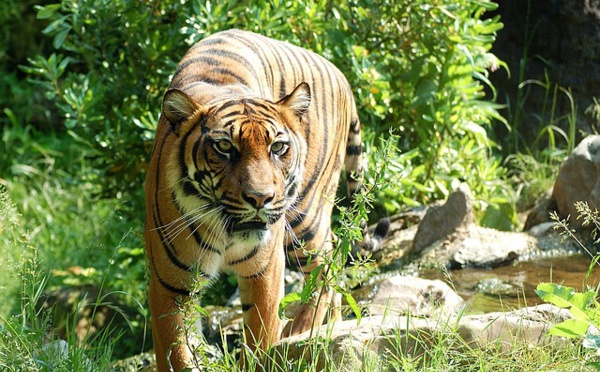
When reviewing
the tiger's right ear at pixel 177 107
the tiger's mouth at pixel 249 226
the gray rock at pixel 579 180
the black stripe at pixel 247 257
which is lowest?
the gray rock at pixel 579 180

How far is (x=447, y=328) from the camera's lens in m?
3.56

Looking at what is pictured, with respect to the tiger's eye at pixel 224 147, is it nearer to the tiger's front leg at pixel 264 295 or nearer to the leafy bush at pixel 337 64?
the tiger's front leg at pixel 264 295

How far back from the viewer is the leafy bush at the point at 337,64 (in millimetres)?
6102

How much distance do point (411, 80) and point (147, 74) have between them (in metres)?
1.85

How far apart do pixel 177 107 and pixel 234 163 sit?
37cm

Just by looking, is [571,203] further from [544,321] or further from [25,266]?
[25,266]

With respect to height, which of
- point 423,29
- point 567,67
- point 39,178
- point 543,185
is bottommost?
point 39,178

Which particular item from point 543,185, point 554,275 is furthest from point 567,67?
point 554,275

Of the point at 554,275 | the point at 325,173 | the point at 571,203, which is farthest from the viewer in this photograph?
the point at 571,203

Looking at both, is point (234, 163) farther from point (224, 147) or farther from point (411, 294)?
point (411, 294)

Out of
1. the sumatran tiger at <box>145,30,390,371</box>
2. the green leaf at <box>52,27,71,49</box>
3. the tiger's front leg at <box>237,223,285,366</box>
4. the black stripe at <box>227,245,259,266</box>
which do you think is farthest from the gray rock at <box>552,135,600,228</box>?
the green leaf at <box>52,27,71,49</box>

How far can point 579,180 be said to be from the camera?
6031 mm

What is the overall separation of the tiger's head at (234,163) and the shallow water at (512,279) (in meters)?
1.63

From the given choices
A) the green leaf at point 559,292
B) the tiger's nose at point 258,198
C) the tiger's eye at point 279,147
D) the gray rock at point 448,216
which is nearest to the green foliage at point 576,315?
the green leaf at point 559,292
